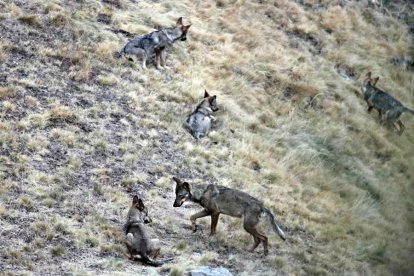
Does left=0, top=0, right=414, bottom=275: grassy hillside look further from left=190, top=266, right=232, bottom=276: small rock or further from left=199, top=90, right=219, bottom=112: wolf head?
left=199, top=90, right=219, bottom=112: wolf head

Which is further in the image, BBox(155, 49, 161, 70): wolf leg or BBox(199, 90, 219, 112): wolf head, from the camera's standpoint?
BBox(155, 49, 161, 70): wolf leg

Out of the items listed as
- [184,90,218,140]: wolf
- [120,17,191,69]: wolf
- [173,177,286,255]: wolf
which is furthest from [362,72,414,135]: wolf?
[173,177,286,255]: wolf

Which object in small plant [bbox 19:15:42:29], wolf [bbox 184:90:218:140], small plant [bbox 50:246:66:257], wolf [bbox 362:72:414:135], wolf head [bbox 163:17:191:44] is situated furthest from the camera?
wolf [bbox 362:72:414:135]

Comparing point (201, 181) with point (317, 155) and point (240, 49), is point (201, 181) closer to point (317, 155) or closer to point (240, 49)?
point (317, 155)

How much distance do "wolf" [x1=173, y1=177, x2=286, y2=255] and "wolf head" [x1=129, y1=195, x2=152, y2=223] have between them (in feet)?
2.35

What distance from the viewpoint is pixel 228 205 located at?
1158 cm

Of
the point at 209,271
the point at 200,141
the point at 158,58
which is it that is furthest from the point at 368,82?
the point at 209,271

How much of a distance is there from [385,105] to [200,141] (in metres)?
7.71

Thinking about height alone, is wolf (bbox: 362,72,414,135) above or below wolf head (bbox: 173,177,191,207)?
above

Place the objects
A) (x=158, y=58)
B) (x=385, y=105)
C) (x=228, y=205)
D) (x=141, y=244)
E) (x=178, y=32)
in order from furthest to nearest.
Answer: (x=385, y=105) → (x=178, y=32) → (x=158, y=58) → (x=228, y=205) → (x=141, y=244)

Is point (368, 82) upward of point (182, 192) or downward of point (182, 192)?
upward

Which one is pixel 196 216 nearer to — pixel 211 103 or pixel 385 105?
pixel 211 103

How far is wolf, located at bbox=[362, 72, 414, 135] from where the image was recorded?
20.4 m

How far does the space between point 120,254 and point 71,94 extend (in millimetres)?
6277
